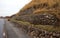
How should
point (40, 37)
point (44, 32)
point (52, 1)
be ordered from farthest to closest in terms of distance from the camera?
point (52, 1) < point (40, 37) < point (44, 32)

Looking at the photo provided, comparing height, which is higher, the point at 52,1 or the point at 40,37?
the point at 52,1

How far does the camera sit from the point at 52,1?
35.4m

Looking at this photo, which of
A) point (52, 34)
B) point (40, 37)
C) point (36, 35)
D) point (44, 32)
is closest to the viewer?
point (52, 34)

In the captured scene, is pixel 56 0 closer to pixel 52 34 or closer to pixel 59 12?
pixel 59 12

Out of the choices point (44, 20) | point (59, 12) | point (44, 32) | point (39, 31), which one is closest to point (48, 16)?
point (44, 20)

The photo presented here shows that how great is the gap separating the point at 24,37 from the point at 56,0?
9906 millimetres

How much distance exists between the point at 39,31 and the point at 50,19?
6241mm

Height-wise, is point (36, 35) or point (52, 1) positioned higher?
point (52, 1)

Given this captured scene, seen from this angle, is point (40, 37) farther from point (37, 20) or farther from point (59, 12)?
point (37, 20)

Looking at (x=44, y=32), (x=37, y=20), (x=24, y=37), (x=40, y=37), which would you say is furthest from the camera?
(x=37, y=20)

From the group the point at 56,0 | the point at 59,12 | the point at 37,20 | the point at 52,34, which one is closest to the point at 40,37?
the point at 52,34

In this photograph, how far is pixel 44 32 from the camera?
20828 mm

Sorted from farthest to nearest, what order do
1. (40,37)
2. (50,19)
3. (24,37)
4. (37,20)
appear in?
(37,20) < (50,19) < (24,37) < (40,37)

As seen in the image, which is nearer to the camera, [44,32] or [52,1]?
[44,32]
